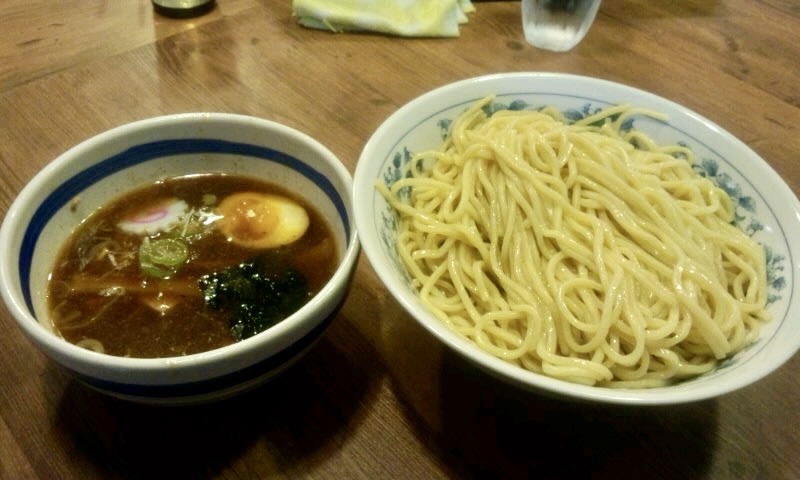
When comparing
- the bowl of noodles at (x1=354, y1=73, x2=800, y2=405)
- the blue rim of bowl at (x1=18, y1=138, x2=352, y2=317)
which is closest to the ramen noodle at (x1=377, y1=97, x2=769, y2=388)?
the bowl of noodles at (x1=354, y1=73, x2=800, y2=405)

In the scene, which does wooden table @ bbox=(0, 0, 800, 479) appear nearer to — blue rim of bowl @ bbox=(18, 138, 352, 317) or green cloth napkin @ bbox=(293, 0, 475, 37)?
green cloth napkin @ bbox=(293, 0, 475, 37)

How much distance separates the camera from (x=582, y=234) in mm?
981

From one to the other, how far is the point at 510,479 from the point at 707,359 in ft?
1.04

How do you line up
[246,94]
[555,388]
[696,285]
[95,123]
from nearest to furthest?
[555,388] < [696,285] < [95,123] < [246,94]

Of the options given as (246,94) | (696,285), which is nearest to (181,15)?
(246,94)

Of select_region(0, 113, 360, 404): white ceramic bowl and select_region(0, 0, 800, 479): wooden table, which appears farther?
select_region(0, 0, 800, 479): wooden table

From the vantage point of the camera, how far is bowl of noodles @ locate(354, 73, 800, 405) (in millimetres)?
841

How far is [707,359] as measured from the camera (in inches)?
34.3

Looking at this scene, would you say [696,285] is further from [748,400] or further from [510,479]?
[510,479]

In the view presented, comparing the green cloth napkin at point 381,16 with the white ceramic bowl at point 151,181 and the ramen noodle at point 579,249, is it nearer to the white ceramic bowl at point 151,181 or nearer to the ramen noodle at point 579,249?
the ramen noodle at point 579,249

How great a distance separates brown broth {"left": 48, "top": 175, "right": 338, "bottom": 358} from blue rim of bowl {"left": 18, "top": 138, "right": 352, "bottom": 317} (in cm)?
5

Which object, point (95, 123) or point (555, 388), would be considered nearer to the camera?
point (555, 388)

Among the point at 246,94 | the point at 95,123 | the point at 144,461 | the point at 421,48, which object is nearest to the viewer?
the point at 144,461

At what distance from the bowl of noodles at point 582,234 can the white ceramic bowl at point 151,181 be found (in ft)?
0.28
